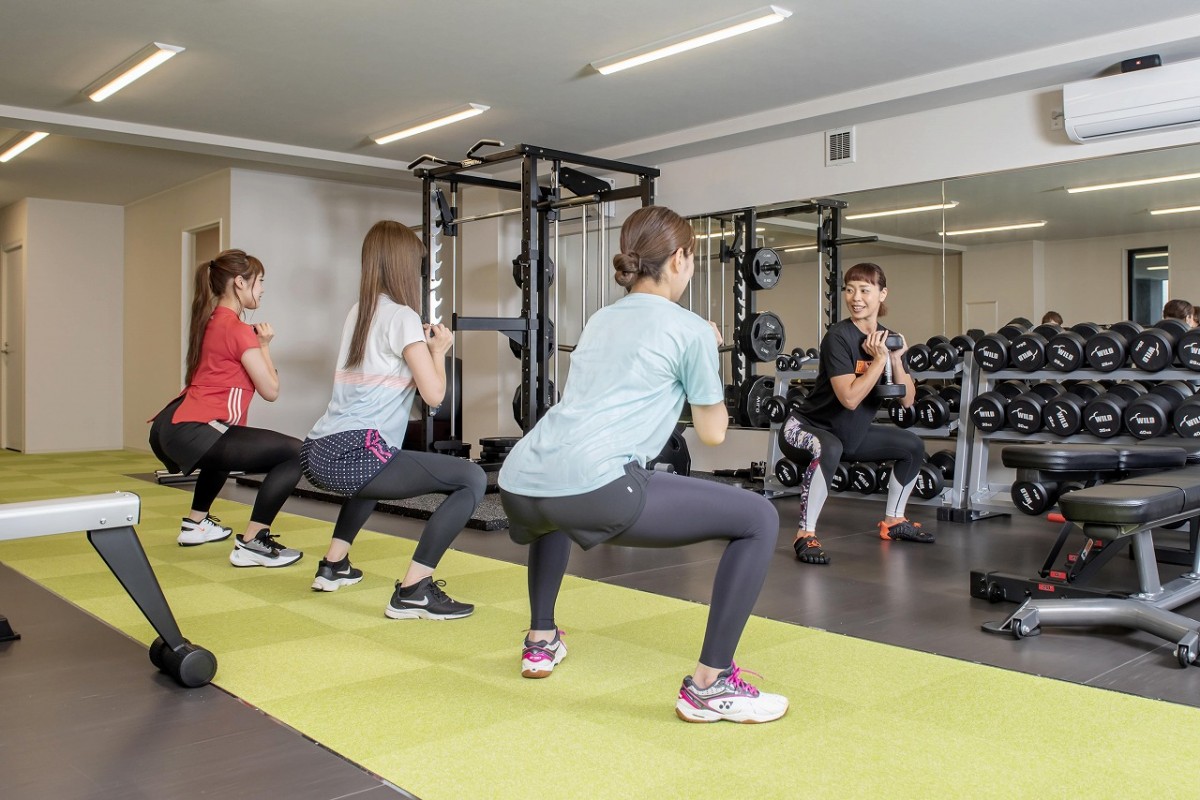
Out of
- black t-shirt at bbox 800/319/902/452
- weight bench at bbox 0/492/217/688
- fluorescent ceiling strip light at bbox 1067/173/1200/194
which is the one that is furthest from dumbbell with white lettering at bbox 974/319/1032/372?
weight bench at bbox 0/492/217/688

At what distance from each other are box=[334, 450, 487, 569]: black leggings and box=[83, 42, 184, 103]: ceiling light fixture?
3.23 meters

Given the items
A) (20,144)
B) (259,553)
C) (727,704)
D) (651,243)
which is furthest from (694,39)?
(20,144)

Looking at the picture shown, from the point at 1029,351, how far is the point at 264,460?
3568 millimetres

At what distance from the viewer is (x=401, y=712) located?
212 centimetres

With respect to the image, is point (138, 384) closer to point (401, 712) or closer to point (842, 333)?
point (842, 333)

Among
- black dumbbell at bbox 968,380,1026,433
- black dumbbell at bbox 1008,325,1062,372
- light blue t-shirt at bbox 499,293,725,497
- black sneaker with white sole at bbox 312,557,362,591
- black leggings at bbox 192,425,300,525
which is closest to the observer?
light blue t-shirt at bbox 499,293,725,497

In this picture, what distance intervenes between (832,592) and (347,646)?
5.33 ft

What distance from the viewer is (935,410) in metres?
5.15

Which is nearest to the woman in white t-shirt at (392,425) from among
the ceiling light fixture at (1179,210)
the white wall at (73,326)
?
the ceiling light fixture at (1179,210)

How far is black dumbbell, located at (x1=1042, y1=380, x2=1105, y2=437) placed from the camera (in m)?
4.58

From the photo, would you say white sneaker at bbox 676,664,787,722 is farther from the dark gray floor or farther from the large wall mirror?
the large wall mirror

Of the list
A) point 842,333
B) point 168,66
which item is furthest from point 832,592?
point 168,66

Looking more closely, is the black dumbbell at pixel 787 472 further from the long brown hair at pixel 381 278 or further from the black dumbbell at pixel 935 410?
the long brown hair at pixel 381 278

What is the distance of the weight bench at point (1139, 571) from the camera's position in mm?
2459
